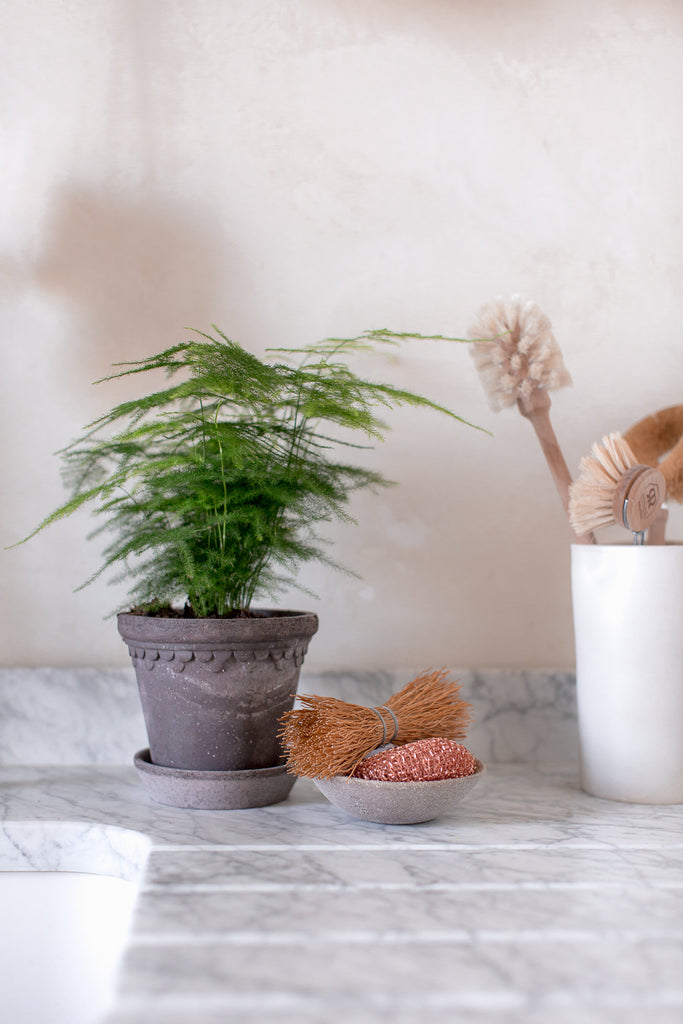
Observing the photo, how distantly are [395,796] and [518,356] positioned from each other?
450 millimetres

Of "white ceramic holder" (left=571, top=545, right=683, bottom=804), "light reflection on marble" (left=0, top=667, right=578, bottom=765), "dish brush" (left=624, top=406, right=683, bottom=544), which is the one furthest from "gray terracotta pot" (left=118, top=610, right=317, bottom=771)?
"dish brush" (left=624, top=406, right=683, bottom=544)

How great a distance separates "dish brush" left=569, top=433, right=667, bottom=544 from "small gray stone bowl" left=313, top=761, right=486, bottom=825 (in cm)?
28

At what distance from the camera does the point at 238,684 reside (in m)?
0.82

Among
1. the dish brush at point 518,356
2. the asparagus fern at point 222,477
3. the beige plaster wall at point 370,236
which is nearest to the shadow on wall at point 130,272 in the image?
the beige plaster wall at point 370,236

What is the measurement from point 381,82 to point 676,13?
38 cm

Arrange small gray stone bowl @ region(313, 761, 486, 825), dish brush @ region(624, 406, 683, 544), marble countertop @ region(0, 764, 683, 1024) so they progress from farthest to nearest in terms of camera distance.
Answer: dish brush @ region(624, 406, 683, 544)
small gray stone bowl @ region(313, 761, 486, 825)
marble countertop @ region(0, 764, 683, 1024)

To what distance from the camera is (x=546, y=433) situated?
3.09 feet

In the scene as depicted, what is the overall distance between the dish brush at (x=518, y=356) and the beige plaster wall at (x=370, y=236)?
14 centimetres

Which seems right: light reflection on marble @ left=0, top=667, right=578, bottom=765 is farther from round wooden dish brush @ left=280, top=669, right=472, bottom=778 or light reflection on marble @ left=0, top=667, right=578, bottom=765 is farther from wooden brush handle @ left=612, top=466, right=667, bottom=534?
wooden brush handle @ left=612, top=466, right=667, bottom=534

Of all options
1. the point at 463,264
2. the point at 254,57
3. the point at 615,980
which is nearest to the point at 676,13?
the point at 463,264

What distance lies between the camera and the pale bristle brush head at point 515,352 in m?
0.89

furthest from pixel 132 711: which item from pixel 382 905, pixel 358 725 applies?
pixel 382 905

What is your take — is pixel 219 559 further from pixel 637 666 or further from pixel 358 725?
pixel 637 666

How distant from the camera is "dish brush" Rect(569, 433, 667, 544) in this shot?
83 centimetres
